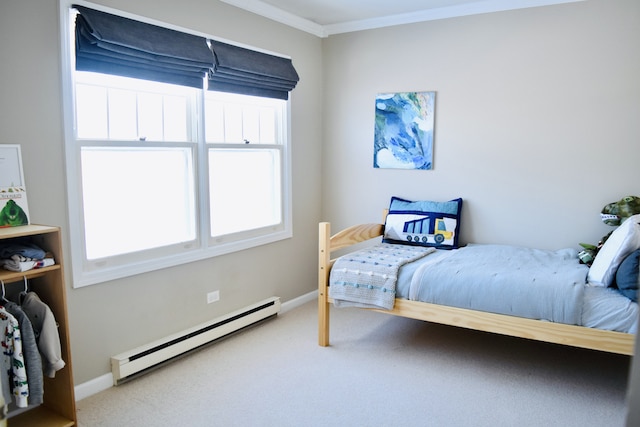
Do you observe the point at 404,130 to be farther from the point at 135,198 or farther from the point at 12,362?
the point at 12,362

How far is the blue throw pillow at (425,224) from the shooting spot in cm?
383

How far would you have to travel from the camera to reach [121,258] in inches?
112

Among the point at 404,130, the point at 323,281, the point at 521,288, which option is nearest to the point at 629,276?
the point at 521,288

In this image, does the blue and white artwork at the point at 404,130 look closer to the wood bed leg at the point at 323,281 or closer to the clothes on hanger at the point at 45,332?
the wood bed leg at the point at 323,281

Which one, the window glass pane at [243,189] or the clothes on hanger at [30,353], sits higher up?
the window glass pane at [243,189]

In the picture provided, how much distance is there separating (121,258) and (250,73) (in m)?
1.57

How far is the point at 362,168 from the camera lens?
4.38 metres

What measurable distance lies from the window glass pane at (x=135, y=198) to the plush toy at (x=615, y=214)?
8.57ft

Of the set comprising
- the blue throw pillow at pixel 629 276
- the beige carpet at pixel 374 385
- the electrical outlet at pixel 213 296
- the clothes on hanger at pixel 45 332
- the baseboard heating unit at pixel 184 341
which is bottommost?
the beige carpet at pixel 374 385

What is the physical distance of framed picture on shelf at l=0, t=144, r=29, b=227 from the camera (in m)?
2.20

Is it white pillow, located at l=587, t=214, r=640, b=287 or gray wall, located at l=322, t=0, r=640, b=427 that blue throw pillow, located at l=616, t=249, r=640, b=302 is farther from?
gray wall, located at l=322, t=0, r=640, b=427

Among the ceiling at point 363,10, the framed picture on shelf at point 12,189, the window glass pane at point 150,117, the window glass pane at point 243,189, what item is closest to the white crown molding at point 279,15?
the ceiling at point 363,10

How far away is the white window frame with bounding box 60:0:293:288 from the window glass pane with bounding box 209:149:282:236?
2.9 inches

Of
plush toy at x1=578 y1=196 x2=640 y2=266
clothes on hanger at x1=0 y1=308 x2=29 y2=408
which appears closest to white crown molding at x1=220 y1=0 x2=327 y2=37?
clothes on hanger at x1=0 y1=308 x2=29 y2=408
